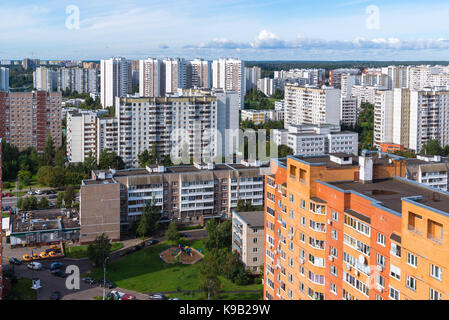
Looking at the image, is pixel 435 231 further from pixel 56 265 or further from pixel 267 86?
pixel 267 86

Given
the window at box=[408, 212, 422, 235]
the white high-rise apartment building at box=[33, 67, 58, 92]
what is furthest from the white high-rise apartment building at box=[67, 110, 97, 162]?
the white high-rise apartment building at box=[33, 67, 58, 92]

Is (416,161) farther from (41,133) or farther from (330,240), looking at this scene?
(41,133)

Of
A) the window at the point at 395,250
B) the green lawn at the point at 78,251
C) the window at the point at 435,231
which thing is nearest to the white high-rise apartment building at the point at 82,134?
the green lawn at the point at 78,251

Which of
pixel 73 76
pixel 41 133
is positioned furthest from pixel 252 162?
pixel 73 76

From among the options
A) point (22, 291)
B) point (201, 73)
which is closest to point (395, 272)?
point (22, 291)

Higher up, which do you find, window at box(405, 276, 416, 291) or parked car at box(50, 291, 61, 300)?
window at box(405, 276, 416, 291)

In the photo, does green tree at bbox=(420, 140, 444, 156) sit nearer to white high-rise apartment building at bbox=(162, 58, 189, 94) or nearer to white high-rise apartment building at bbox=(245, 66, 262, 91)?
white high-rise apartment building at bbox=(162, 58, 189, 94)
